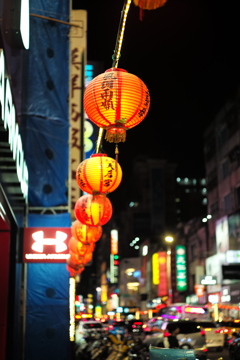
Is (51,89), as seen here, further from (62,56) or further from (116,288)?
(116,288)

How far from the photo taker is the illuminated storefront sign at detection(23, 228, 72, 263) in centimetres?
1555

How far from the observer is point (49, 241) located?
1590cm

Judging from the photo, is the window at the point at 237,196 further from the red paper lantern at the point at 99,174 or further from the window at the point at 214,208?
the red paper lantern at the point at 99,174

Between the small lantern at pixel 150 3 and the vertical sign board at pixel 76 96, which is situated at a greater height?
the vertical sign board at pixel 76 96

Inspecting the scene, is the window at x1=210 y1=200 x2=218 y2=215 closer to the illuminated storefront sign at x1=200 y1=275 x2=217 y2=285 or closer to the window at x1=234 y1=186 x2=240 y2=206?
the window at x1=234 y1=186 x2=240 y2=206

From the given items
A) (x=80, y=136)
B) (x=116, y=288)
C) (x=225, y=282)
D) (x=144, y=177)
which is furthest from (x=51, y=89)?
(x=116, y=288)

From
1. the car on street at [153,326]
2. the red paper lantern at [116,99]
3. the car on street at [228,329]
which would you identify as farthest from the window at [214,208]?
the red paper lantern at [116,99]

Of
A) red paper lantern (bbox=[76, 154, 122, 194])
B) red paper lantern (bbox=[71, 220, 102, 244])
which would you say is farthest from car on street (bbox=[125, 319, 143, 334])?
red paper lantern (bbox=[76, 154, 122, 194])

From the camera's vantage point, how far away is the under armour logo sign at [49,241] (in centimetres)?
1564

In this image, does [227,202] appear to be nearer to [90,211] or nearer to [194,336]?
[194,336]

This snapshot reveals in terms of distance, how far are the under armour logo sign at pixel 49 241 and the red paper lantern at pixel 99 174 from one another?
5221mm

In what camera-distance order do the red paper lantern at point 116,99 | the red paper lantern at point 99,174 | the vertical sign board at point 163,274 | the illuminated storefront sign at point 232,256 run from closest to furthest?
1. the red paper lantern at point 116,99
2. the red paper lantern at point 99,174
3. the illuminated storefront sign at point 232,256
4. the vertical sign board at point 163,274

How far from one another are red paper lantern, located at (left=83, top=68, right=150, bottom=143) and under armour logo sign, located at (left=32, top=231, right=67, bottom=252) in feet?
26.4

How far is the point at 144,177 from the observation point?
11562 centimetres
